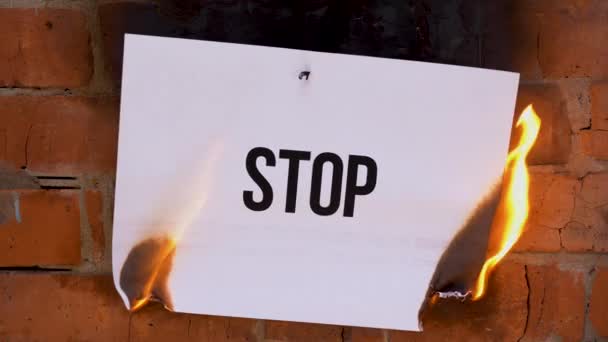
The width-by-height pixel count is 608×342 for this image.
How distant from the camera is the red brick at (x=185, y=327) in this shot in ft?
1.96

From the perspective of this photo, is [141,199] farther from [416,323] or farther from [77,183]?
[416,323]

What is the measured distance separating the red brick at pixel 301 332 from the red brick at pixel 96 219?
0.22m

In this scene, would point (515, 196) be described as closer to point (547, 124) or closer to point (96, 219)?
point (547, 124)

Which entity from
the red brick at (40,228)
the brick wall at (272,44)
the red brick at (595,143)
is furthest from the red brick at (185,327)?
the red brick at (595,143)

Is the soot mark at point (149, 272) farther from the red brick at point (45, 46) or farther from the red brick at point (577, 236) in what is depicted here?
the red brick at point (577, 236)

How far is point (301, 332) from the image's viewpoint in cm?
60

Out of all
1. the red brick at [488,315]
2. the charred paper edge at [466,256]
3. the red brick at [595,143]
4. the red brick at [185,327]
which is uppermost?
the red brick at [595,143]

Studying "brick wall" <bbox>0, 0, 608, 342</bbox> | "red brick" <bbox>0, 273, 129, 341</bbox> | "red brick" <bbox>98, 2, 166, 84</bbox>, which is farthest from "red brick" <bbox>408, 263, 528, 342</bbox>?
"red brick" <bbox>98, 2, 166, 84</bbox>

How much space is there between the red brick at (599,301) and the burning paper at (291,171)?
0.47 ft

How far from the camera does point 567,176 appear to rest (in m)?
0.58

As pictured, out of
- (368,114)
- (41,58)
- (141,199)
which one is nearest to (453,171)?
(368,114)

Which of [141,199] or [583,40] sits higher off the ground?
[583,40]

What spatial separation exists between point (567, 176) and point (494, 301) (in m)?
0.17

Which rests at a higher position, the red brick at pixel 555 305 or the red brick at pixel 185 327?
the red brick at pixel 555 305
